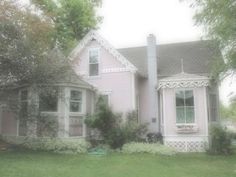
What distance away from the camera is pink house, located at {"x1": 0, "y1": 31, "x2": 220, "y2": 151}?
1567 cm

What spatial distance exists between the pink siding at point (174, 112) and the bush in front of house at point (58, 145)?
4.61 meters

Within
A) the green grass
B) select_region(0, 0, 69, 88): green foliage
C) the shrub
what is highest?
select_region(0, 0, 69, 88): green foliage

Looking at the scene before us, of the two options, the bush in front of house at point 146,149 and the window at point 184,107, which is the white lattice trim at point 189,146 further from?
the window at point 184,107

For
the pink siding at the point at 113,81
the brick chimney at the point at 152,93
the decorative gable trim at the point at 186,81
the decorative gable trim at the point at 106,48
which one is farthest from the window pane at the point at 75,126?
the decorative gable trim at the point at 186,81

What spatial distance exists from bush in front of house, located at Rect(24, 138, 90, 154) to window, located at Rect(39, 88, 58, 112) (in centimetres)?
161

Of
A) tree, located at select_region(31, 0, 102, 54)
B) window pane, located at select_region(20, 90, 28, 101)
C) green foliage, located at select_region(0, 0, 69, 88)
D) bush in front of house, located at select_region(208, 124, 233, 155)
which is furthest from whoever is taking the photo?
tree, located at select_region(31, 0, 102, 54)

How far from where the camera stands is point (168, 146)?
50.5 feet

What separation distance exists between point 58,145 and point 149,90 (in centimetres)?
671

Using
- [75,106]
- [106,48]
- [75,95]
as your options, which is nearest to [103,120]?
[75,106]

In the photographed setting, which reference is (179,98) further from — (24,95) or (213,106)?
(24,95)

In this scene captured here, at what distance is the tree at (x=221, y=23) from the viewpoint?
10.5 m

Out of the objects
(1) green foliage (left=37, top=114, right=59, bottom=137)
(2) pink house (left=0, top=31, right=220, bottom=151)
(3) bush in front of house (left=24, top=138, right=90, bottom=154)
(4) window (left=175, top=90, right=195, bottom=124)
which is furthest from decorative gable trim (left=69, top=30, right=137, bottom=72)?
(3) bush in front of house (left=24, top=138, right=90, bottom=154)

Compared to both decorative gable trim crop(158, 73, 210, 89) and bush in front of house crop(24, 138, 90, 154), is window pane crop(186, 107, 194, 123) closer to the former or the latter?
decorative gable trim crop(158, 73, 210, 89)

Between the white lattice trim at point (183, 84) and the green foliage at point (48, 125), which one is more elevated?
the white lattice trim at point (183, 84)
